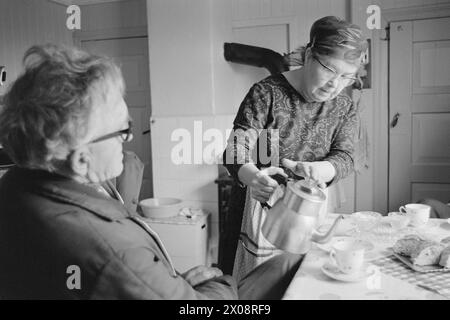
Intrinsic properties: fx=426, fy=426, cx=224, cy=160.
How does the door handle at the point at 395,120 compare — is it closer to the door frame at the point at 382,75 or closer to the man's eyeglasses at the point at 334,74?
the door frame at the point at 382,75

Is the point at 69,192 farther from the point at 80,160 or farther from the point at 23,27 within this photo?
the point at 23,27

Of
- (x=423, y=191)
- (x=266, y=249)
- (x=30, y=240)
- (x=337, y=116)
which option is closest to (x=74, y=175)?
(x=30, y=240)

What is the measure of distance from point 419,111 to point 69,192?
11.2ft

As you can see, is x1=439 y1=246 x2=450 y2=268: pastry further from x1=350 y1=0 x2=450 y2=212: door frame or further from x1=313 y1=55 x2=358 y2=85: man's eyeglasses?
x1=350 y1=0 x2=450 y2=212: door frame

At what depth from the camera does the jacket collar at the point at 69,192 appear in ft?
2.75

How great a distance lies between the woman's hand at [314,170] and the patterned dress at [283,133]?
66 millimetres

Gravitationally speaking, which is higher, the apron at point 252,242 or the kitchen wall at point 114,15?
the kitchen wall at point 114,15

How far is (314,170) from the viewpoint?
146 cm

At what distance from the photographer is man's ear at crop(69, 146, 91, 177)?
0.92m

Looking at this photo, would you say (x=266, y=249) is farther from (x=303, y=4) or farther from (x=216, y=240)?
(x=303, y=4)

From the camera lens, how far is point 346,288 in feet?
3.52

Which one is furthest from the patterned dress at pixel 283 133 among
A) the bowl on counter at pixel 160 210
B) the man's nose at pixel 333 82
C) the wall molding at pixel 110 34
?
the wall molding at pixel 110 34

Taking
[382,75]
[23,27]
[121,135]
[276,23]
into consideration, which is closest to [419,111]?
[382,75]
